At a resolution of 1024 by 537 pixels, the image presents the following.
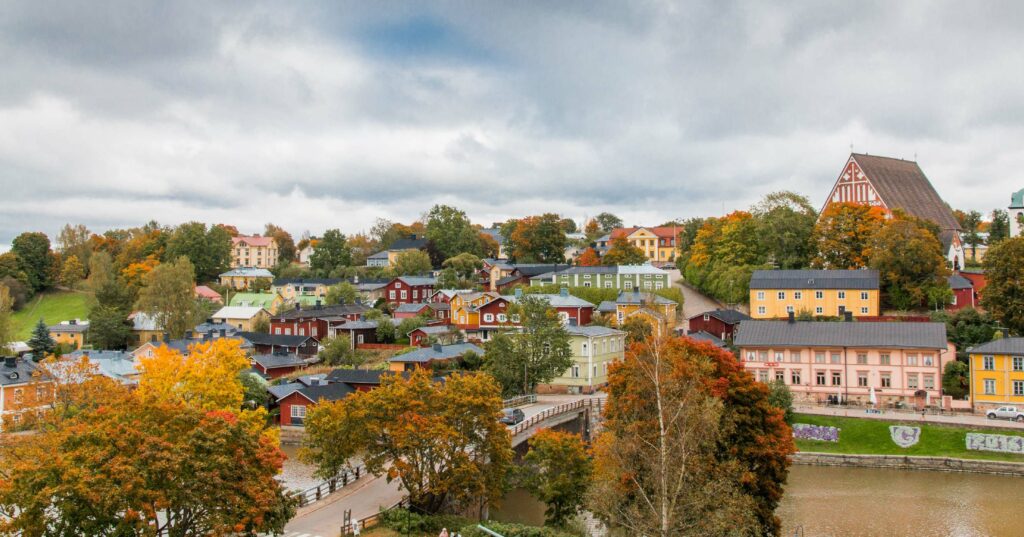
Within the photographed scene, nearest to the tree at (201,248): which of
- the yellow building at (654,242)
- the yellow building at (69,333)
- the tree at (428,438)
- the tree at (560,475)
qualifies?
the yellow building at (69,333)

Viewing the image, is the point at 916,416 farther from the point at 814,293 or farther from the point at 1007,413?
the point at 814,293

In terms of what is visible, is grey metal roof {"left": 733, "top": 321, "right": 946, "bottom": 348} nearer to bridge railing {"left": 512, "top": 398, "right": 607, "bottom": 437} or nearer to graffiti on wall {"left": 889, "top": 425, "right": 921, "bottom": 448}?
graffiti on wall {"left": 889, "top": 425, "right": 921, "bottom": 448}

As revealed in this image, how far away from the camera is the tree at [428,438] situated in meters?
23.2

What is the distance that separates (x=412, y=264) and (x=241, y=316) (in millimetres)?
16331

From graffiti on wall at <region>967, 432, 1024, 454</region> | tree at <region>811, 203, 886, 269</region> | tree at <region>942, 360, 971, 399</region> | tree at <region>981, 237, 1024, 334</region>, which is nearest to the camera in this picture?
graffiti on wall at <region>967, 432, 1024, 454</region>

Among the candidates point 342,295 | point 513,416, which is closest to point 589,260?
point 342,295

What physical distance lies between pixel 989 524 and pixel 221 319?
2475 inches

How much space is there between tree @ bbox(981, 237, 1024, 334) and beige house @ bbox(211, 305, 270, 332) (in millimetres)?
53578

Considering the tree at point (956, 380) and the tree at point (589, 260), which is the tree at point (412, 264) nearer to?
the tree at point (589, 260)

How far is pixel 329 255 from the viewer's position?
93.3 metres

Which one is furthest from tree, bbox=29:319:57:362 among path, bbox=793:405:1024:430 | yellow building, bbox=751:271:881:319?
path, bbox=793:405:1024:430

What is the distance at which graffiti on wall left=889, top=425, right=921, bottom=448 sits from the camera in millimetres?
37500

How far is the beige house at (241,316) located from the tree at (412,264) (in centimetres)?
1347

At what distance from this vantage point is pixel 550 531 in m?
20.6
